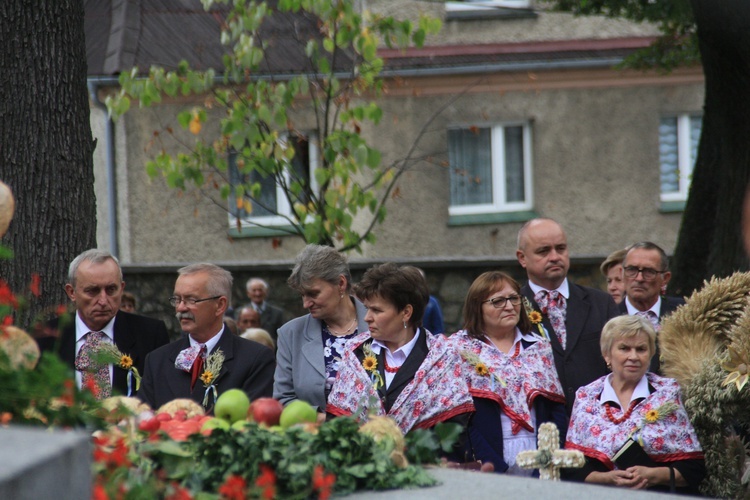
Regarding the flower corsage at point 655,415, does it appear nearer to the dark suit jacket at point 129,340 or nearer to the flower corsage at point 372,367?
the flower corsage at point 372,367

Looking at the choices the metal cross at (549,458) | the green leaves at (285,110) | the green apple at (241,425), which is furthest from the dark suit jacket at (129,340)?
the green leaves at (285,110)

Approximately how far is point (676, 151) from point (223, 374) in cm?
1198

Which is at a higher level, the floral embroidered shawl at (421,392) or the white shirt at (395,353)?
the white shirt at (395,353)

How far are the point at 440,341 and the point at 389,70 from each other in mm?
9788

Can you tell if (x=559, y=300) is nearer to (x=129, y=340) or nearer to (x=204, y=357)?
(x=204, y=357)

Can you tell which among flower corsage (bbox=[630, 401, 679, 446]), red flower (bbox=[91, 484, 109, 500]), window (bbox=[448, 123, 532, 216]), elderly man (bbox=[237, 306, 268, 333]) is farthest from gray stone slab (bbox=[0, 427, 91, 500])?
window (bbox=[448, 123, 532, 216])

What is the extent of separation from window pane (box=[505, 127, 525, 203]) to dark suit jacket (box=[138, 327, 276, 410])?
10929 mm

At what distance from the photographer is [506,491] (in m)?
2.71

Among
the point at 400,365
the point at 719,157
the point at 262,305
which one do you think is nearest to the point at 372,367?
the point at 400,365

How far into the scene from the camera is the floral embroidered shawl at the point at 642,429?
4699 mm

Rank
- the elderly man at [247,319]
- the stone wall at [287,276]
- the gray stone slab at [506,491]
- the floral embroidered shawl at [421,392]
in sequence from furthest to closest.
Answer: the stone wall at [287,276]
the elderly man at [247,319]
the floral embroidered shawl at [421,392]
the gray stone slab at [506,491]

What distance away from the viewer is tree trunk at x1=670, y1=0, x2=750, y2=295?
7.71 m

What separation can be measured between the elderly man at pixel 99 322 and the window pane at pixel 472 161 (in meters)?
10.4

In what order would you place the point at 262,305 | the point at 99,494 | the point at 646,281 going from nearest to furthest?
the point at 99,494
the point at 646,281
the point at 262,305
